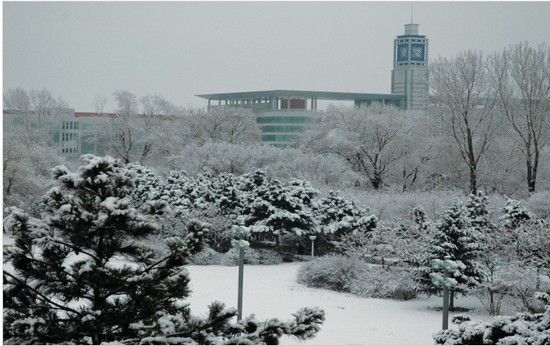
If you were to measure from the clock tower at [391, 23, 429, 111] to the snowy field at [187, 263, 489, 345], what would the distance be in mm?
57921

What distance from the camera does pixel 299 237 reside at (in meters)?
22.1

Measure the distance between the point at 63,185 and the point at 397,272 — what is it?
10.7m

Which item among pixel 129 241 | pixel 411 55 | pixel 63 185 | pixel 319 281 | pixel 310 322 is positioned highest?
pixel 411 55

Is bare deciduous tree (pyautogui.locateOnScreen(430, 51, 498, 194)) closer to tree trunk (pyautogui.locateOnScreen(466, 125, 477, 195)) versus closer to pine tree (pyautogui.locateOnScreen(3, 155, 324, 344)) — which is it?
tree trunk (pyautogui.locateOnScreen(466, 125, 477, 195))

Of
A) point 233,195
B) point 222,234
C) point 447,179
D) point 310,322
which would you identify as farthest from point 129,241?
point 447,179

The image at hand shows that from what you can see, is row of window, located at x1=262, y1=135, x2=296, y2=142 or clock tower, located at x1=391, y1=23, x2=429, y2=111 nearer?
row of window, located at x1=262, y1=135, x2=296, y2=142

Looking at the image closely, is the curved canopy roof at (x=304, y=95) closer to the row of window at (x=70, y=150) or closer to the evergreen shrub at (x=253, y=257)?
the row of window at (x=70, y=150)

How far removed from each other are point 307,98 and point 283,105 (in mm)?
2522

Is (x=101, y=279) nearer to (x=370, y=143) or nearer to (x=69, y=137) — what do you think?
(x=370, y=143)

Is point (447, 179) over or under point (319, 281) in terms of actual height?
over

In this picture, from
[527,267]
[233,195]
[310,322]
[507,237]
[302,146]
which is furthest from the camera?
[302,146]

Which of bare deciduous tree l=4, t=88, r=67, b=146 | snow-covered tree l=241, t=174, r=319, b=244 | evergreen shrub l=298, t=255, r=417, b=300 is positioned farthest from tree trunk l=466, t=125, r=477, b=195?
bare deciduous tree l=4, t=88, r=67, b=146

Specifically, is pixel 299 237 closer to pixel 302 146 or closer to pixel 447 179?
pixel 447 179

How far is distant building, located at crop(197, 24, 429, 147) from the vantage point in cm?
6712
